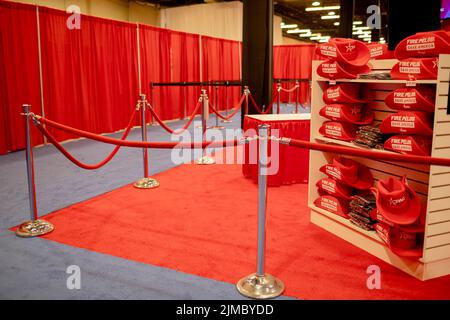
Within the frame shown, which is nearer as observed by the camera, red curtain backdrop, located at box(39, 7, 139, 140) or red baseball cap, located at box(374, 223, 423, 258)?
red baseball cap, located at box(374, 223, 423, 258)

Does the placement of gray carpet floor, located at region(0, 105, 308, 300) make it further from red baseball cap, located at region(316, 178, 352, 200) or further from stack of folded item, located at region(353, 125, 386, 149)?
stack of folded item, located at region(353, 125, 386, 149)

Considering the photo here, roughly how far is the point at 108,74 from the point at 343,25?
730 cm

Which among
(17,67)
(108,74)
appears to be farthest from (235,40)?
(17,67)

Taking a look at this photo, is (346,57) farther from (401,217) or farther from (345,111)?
(401,217)

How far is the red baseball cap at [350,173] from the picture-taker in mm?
3432

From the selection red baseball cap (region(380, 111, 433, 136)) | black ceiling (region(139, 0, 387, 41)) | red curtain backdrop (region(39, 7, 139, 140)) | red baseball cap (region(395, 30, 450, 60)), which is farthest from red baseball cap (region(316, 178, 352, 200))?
black ceiling (region(139, 0, 387, 41))

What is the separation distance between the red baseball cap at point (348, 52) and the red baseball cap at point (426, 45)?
0.44 m

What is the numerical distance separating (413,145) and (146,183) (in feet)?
10.7

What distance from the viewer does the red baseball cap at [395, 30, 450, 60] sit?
2.60 m

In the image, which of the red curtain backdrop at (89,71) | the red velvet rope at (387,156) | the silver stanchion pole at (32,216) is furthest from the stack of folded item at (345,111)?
the red curtain backdrop at (89,71)

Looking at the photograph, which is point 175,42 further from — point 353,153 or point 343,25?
point 353,153

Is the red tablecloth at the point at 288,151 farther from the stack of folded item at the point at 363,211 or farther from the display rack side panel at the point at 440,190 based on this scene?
the display rack side panel at the point at 440,190

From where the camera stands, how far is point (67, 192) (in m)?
4.91

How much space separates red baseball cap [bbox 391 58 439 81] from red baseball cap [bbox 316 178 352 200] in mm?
1064
